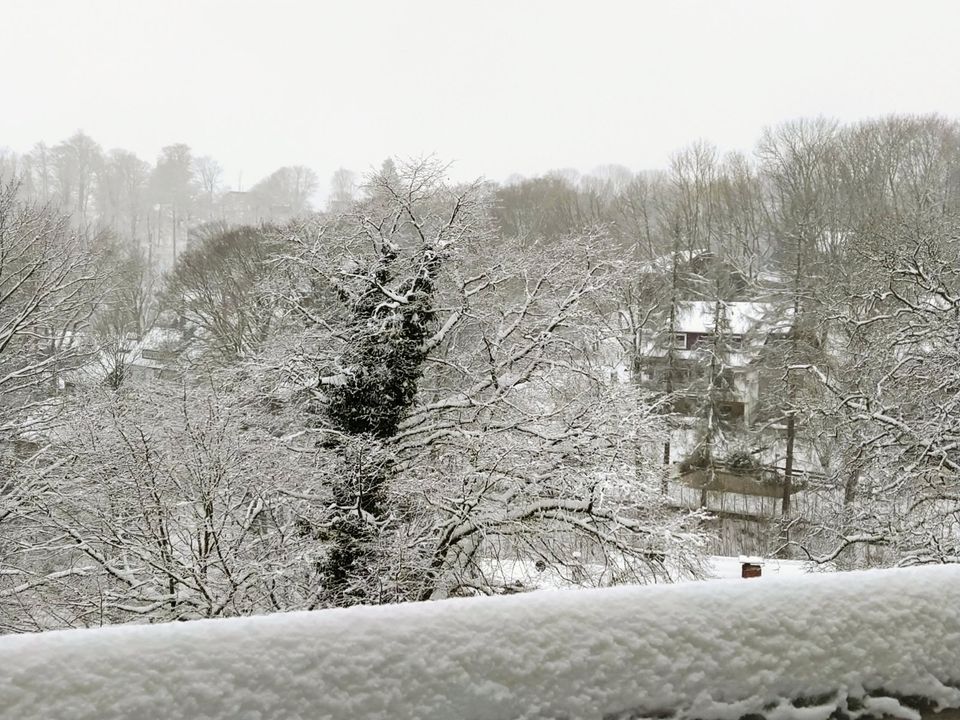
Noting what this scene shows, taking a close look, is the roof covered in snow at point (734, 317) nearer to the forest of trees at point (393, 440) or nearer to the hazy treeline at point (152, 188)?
the forest of trees at point (393, 440)

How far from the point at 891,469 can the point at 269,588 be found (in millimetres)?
10459

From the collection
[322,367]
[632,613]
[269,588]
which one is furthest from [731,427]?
[632,613]

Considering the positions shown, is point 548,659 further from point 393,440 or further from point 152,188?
point 152,188

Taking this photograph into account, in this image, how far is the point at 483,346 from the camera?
507 inches

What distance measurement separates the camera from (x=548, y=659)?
243cm

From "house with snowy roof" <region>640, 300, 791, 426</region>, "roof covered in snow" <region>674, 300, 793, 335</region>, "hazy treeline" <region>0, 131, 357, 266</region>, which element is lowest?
"house with snowy roof" <region>640, 300, 791, 426</region>

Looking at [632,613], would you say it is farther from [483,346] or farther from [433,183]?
[433,183]

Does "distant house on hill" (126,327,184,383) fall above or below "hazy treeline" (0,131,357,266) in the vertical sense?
below

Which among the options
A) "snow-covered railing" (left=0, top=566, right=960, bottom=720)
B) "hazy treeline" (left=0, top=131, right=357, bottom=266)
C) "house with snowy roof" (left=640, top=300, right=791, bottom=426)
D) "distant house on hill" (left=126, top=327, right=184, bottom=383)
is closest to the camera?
"snow-covered railing" (left=0, top=566, right=960, bottom=720)

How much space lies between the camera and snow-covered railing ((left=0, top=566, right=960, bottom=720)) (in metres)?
2.02

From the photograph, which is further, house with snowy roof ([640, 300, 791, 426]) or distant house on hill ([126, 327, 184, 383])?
house with snowy roof ([640, 300, 791, 426])

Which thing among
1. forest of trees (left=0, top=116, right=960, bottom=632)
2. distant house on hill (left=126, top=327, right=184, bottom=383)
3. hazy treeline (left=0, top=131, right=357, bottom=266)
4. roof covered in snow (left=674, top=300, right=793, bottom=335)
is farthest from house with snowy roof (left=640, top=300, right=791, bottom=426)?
hazy treeline (left=0, top=131, right=357, bottom=266)

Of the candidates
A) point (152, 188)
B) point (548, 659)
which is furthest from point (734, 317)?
point (152, 188)

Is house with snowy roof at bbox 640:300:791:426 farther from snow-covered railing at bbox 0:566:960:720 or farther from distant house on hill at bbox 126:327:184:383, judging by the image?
snow-covered railing at bbox 0:566:960:720
